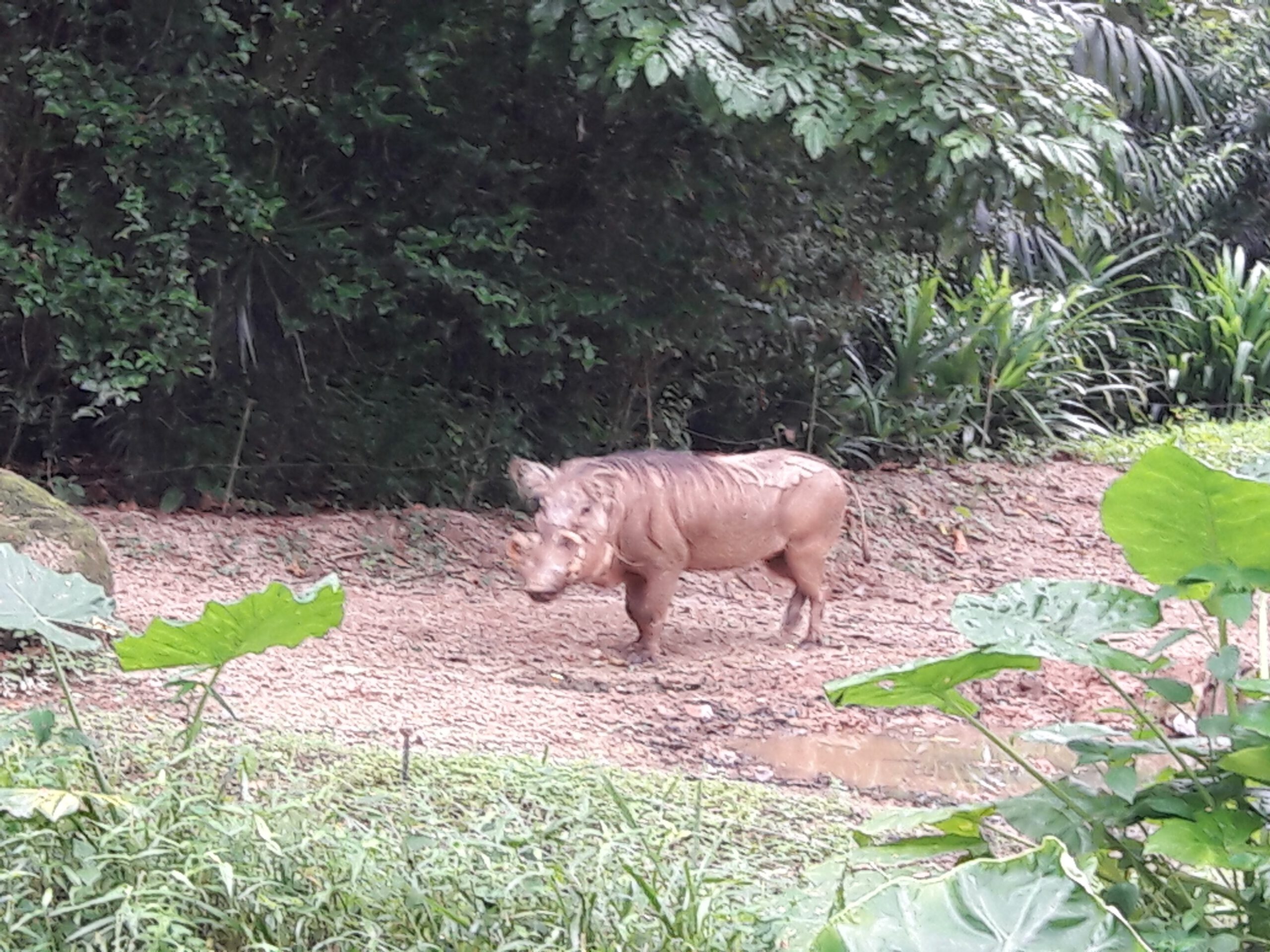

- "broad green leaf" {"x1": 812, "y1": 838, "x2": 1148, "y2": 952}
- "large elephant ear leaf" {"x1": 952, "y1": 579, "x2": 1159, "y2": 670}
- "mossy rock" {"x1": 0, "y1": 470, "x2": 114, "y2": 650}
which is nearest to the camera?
"broad green leaf" {"x1": 812, "y1": 838, "x2": 1148, "y2": 952}

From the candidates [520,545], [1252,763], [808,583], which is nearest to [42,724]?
[1252,763]

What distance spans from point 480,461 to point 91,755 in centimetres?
565

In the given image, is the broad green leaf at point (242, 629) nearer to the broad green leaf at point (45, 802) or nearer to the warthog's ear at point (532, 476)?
the broad green leaf at point (45, 802)

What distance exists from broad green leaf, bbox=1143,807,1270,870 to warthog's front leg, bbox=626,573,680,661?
11.7ft

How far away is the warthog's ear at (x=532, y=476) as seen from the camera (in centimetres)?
541

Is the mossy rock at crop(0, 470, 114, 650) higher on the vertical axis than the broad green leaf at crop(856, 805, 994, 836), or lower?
lower

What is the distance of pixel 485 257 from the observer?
298 inches

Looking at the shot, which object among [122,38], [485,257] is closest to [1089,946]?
[485,257]

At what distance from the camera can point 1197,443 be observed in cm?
1076

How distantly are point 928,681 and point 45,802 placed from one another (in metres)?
1.38

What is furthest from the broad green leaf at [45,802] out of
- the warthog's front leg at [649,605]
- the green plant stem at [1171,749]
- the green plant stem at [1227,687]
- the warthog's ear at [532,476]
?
the warthog's front leg at [649,605]

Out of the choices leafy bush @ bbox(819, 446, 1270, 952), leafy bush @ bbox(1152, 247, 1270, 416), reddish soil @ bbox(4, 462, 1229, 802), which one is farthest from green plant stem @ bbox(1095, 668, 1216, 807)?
leafy bush @ bbox(1152, 247, 1270, 416)

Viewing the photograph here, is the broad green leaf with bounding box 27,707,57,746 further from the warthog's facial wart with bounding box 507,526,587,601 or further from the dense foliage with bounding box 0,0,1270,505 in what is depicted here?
the dense foliage with bounding box 0,0,1270,505

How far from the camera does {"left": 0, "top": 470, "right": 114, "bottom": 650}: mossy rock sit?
4.34 metres
